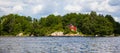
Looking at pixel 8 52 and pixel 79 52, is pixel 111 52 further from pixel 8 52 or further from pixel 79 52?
pixel 8 52

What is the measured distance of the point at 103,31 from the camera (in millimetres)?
199750

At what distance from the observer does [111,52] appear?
177 ft

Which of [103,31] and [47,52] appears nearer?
[47,52]

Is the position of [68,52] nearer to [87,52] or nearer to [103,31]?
[87,52]

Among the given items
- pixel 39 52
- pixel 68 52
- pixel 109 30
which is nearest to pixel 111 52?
pixel 68 52

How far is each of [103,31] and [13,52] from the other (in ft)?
490

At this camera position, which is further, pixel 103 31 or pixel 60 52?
pixel 103 31

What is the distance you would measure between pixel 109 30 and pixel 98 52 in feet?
480

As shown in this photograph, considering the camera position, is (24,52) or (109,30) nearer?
(24,52)

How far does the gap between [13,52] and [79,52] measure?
10216mm

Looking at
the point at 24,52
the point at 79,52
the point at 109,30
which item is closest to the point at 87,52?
the point at 79,52

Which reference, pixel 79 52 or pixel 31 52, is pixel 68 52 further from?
pixel 31 52

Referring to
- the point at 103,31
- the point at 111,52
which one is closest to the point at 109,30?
the point at 103,31

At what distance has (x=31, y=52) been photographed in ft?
176
